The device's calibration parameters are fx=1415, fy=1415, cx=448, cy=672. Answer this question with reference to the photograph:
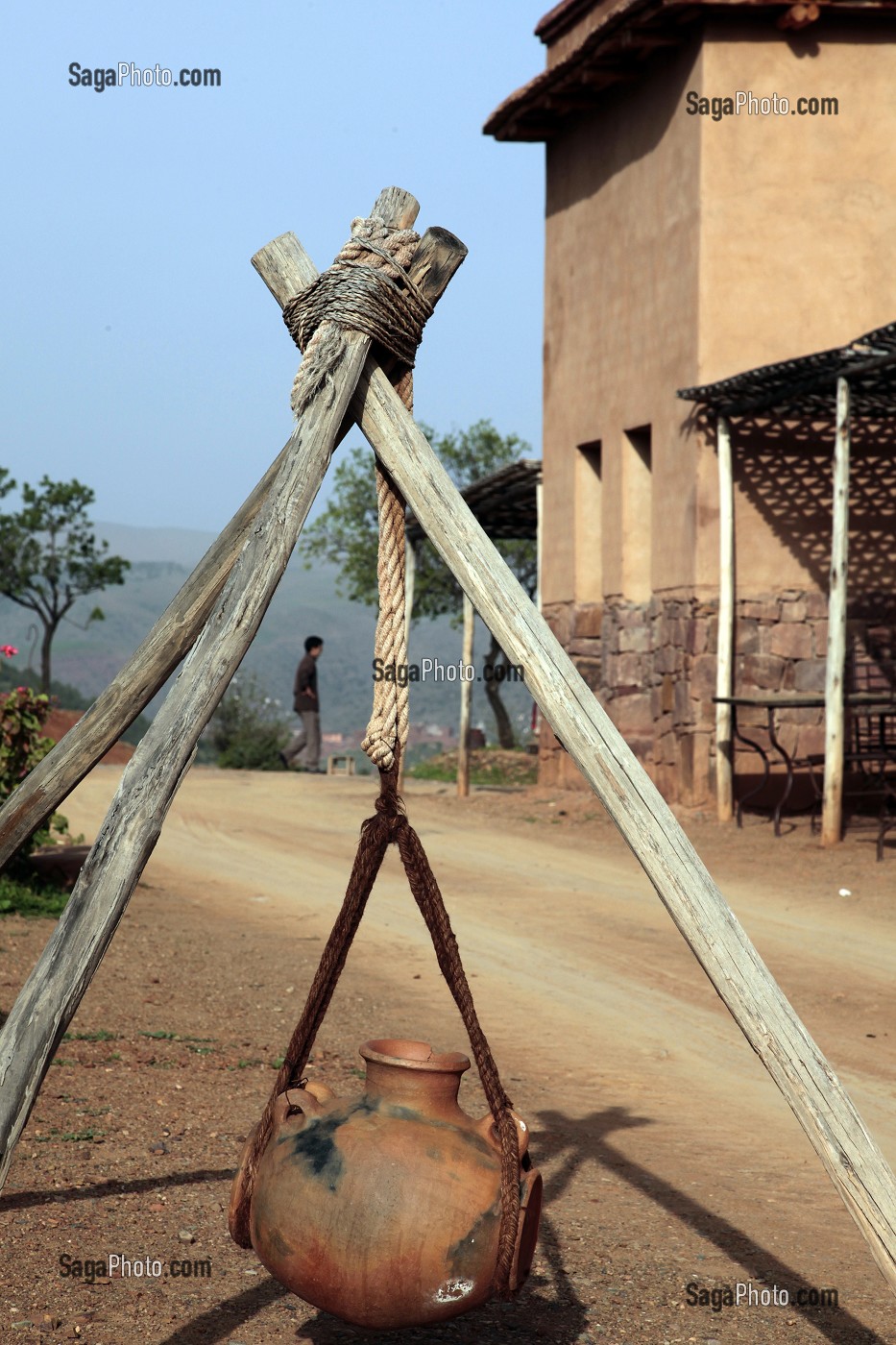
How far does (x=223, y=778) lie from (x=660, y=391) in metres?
7.70

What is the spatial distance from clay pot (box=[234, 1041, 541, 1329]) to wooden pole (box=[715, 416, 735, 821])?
381 inches

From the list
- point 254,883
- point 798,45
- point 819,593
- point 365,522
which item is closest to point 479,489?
point 819,593

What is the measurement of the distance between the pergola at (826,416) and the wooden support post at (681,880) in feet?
25.2

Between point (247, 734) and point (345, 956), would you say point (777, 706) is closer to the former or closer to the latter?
point (345, 956)

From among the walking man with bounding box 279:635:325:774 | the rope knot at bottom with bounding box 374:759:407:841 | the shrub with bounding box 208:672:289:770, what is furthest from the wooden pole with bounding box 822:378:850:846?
the shrub with bounding box 208:672:289:770

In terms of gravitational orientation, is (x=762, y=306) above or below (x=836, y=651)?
above

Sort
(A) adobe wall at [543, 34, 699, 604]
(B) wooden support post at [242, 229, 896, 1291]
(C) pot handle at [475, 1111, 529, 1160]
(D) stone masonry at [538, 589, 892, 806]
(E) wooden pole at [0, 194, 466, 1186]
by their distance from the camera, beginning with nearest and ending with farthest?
(E) wooden pole at [0, 194, 466, 1186], (B) wooden support post at [242, 229, 896, 1291], (C) pot handle at [475, 1111, 529, 1160], (D) stone masonry at [538, 589, 892, 806], (A) adobe wall at [543, 34, 699, 604]

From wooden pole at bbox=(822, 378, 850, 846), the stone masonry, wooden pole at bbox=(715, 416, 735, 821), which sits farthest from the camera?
the stone masonry

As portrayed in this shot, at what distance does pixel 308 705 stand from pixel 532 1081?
1379 centimetres

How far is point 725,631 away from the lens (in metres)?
12.2

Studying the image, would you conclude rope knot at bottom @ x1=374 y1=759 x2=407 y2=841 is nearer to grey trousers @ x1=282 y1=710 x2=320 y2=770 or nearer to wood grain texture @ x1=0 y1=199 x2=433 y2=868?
wood grain texture @ x1=0 y1=199 x2=433 y2=868

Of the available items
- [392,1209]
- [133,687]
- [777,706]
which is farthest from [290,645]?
[392,1209]

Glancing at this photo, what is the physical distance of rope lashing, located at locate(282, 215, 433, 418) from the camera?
109 inches

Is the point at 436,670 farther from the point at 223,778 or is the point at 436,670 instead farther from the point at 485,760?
the point at 485,760
